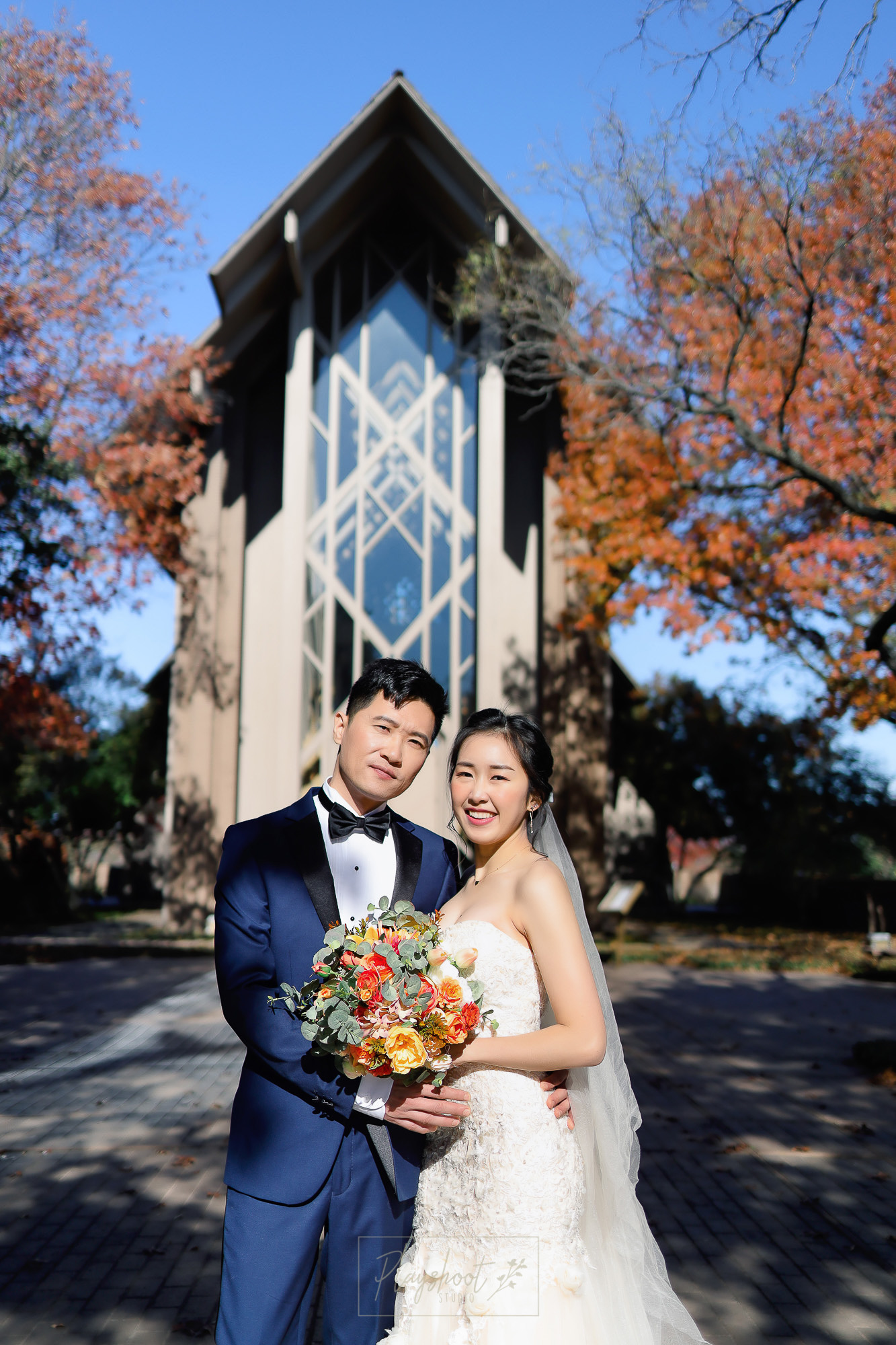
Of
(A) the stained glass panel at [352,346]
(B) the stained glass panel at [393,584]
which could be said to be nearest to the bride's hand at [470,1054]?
(B) the stained glass panel at [393,584]

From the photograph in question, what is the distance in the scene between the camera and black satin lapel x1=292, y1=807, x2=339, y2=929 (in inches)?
97.3

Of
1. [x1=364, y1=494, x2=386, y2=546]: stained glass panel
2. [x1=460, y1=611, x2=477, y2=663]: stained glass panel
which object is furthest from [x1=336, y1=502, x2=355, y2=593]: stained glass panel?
[x1=460, y1=611, x2=477, y2=663]: stained glass panel

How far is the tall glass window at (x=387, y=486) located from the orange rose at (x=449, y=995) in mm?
10886

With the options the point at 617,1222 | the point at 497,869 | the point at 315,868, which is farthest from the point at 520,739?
the point at 617,1222

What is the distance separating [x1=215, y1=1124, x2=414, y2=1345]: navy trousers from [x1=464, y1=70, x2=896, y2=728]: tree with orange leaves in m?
8.06

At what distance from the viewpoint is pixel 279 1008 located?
92.2 inches

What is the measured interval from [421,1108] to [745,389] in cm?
1015

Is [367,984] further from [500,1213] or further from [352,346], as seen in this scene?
[352,346]

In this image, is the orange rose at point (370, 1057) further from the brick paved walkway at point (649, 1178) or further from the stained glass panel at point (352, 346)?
the stained glass panel at point (352, 346)

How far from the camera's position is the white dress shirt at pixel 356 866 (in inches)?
103

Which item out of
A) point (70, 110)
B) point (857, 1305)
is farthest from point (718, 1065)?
point (70, 110)

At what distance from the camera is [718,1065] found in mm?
7957

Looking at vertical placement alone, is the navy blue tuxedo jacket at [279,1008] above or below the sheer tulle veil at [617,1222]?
above

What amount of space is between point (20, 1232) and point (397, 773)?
10.8 ft
